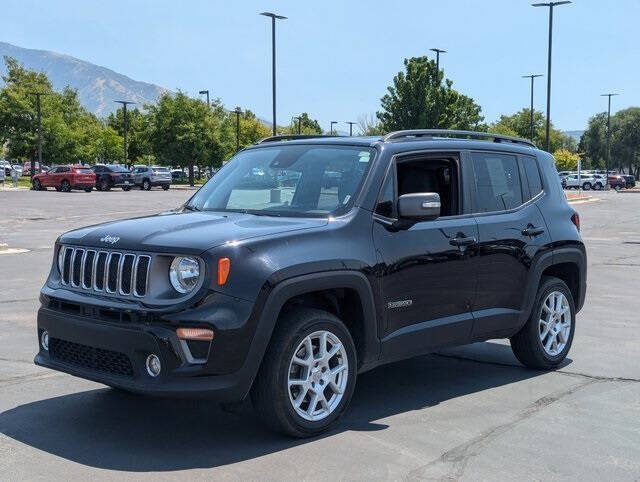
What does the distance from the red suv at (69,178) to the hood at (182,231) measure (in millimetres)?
45489

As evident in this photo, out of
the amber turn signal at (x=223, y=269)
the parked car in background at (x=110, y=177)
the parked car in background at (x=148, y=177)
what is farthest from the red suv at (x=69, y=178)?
the amber turn signal at (x=223, y=269)

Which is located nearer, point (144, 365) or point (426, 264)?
point (144, 365)

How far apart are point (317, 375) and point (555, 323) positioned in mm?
2741

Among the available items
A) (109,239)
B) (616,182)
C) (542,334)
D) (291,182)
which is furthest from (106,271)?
(616,182)

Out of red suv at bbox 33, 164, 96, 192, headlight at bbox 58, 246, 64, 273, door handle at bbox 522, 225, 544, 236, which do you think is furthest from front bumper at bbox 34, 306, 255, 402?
red suv at bbox 33, 164, 96, 192

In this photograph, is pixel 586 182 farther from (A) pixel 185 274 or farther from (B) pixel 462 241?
(A) pixel 185 274

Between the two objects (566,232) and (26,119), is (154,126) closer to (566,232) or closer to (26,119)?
(26,119)

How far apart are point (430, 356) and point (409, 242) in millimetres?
2165

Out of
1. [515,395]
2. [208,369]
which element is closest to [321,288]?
[208,369]

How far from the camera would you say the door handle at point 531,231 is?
20.7 feet

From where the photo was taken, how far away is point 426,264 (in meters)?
5.43

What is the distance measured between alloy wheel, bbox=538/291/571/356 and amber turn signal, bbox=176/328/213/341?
3255mm

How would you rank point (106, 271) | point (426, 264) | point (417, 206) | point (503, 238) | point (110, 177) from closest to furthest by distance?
1. point (106, 271)
2. point (417, 206)
3. point (426, 264)
4. point (503, 238)
5. point (110, 177)

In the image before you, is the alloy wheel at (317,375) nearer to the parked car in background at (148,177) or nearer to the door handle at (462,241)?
the door handle at (462,241)
